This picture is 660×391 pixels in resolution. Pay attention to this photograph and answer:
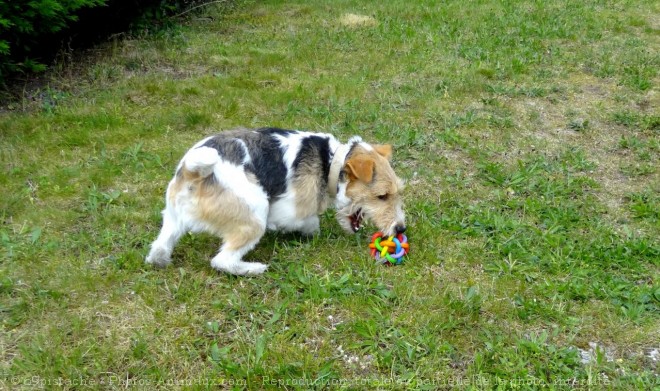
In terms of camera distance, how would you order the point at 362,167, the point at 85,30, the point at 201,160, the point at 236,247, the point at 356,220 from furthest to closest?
the point at 85,30
the point at 356,220
the point at 362,167
the point at 236,247
the point at 201,160

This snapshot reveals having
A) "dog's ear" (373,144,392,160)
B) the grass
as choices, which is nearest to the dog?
"dog's ear" (373,144,392,160)

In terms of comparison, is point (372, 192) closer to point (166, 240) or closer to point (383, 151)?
point (383, 151)

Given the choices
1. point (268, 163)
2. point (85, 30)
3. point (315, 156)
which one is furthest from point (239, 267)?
point (85, 30)

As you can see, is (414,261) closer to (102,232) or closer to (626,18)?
(102,232)

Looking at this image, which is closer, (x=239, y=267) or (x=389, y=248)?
(x=239, y=267)

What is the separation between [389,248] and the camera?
4.48 m

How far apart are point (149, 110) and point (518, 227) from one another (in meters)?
4.70

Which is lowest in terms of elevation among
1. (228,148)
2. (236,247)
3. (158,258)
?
(158,258)

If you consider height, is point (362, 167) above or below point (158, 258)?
above

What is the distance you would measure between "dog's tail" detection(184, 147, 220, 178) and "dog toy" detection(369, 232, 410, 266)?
4.82ft

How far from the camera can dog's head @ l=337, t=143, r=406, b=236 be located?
4.41 meters

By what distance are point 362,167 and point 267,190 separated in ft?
2.55

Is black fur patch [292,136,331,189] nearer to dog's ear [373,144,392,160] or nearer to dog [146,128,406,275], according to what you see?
dog [146,128,406,275]

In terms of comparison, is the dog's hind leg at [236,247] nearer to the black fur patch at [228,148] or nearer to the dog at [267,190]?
the dog at [267,190]
